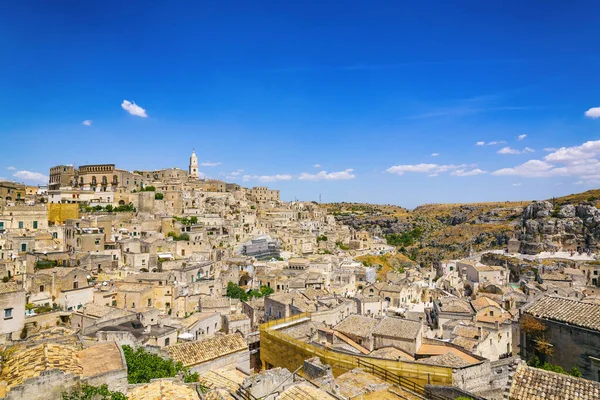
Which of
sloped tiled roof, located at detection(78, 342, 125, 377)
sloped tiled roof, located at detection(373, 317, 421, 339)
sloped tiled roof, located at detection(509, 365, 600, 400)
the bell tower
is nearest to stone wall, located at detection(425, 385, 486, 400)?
sloped tiled roof, located at detection(509, 365, 600, 400)

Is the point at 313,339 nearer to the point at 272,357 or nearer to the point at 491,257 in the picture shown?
the point at 272,357

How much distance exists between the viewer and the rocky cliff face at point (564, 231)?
2586 inches

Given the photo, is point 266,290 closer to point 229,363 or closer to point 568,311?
point 229,363

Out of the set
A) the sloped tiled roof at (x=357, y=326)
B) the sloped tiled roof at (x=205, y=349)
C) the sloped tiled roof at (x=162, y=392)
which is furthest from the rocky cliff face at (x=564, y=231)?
the sloped tiled roof at (x=162, y=392)

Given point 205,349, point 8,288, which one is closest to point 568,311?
point 205,349

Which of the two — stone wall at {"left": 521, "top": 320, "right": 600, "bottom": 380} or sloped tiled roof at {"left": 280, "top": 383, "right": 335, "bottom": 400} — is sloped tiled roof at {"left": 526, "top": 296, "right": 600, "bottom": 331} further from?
sloped tiled roof at {"left": 280, "top": 383, "right": 335, "bottom": 400}

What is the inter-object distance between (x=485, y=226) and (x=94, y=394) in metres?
102

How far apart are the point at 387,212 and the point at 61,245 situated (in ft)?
386

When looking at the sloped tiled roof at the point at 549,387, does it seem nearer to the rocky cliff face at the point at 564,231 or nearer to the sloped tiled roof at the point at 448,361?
the sloped tiled roof at the point at 448,361

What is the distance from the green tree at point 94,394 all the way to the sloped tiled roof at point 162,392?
50 cm

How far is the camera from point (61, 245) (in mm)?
36469

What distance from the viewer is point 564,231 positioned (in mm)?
69250

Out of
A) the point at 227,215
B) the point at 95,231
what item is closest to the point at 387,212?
the point at 227,215

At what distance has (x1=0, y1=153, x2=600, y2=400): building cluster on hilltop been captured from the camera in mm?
11219
